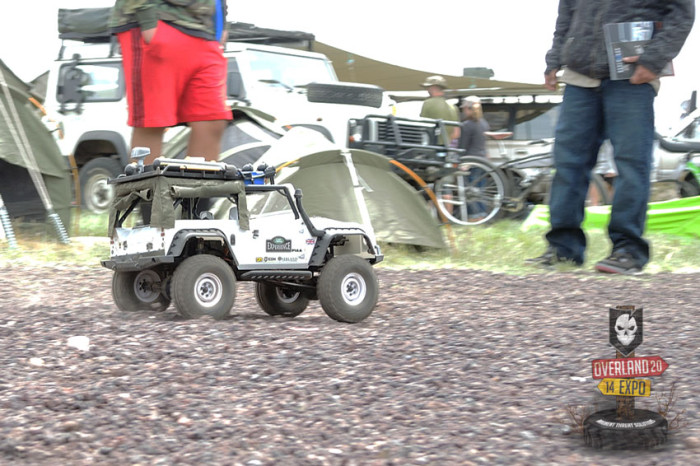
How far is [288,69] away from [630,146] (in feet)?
18.2

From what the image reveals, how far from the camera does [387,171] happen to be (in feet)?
24.2

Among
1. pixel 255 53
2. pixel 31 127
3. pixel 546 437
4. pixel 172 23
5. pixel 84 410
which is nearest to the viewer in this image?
pixel 546 437

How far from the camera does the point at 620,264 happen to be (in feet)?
19.0

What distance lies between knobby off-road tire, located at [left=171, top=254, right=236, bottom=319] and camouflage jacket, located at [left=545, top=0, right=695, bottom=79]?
272 centimetres

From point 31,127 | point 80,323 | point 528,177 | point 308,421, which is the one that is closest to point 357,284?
point 80,323

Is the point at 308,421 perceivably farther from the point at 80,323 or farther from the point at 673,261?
the point at 673,261

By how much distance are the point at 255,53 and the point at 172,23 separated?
5230mm

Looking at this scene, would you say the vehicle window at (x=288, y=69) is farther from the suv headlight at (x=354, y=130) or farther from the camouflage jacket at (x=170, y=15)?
the camouflage jacket at (x=170, y=15)

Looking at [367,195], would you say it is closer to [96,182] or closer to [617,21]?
[617,21]

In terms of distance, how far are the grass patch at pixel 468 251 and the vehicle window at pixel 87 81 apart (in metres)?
2.89

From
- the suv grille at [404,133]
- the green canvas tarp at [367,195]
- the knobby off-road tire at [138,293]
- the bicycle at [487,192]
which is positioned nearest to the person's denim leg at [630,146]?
the green canvas tarp at [367,195]

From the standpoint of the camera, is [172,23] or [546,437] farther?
[172,23]

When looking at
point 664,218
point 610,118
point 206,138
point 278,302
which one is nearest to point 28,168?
point 206,138

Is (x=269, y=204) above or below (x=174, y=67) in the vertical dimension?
below
